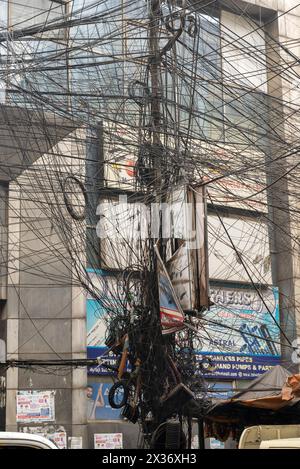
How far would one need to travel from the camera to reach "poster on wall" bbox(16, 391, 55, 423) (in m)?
12.6

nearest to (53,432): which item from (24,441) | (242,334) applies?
(242,334)

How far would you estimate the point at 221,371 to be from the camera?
14891mm

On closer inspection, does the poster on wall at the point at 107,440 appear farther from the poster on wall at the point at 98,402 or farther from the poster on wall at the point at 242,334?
the poster on wall at the point at 242,334

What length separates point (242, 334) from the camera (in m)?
15.0

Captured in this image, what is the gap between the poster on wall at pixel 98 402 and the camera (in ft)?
44.2

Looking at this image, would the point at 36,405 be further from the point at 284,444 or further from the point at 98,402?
the point at 284,444

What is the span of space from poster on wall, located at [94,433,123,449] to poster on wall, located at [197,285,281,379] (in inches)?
87.5

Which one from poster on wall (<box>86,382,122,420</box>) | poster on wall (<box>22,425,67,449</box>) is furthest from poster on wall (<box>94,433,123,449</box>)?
poster on wall (<box>22,425,67,449</box>)

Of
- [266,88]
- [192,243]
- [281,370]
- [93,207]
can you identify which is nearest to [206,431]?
[281,370]

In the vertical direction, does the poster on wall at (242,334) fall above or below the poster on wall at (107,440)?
above

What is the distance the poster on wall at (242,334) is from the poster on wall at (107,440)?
87.5 inches

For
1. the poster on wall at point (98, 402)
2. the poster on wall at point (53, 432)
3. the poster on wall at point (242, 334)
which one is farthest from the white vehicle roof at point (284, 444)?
the poster on wall at point (242, 334)

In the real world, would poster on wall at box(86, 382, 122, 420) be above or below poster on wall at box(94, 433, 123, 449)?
above

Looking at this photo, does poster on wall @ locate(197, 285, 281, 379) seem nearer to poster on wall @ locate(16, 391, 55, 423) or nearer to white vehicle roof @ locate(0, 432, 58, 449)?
poster on wall @ locate(16, 391, 55, 423)
